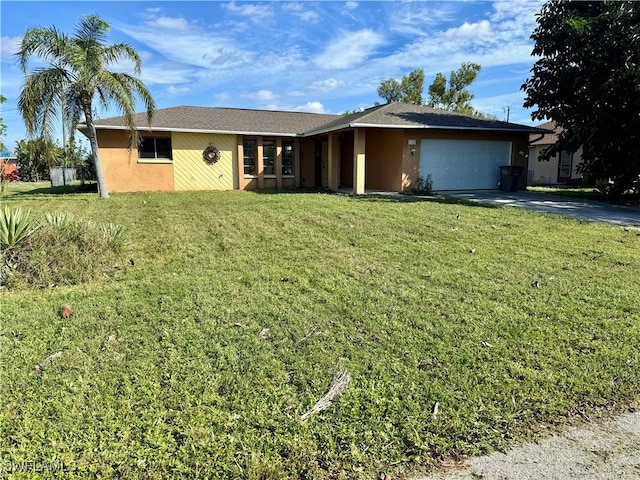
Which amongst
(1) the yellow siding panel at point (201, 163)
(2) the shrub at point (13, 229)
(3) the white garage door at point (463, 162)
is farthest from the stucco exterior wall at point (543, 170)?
(2) the shrub at point (13, 229)

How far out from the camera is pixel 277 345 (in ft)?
11.8

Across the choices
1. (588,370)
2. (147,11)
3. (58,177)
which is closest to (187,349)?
(588,370)

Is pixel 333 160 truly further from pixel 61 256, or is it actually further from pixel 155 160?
pixel 61 256

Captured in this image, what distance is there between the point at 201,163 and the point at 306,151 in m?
4.88

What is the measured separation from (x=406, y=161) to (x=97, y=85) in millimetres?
10892

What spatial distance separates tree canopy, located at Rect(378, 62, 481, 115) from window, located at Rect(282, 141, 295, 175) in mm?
23937

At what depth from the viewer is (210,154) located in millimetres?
17734

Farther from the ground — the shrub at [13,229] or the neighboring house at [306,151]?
the neighboring house at [306,151]

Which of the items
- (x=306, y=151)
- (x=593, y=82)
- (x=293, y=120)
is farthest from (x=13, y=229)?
(x=293, y=120)

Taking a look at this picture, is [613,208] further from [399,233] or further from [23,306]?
[23,306]

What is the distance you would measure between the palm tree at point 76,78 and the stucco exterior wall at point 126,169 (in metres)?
2.50

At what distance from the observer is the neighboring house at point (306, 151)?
51.9ft

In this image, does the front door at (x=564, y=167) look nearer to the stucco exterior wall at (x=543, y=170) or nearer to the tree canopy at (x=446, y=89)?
the stucco exterior wall at (x=543, y=170)

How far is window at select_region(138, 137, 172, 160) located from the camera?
16953 mm
